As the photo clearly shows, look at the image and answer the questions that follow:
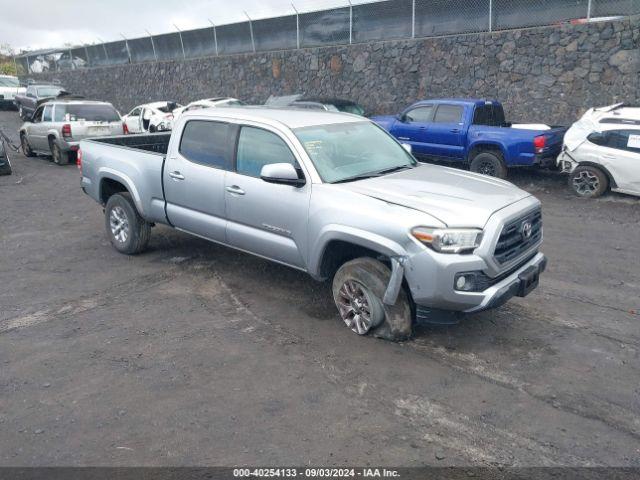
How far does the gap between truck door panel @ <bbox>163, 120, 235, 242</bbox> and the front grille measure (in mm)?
2793

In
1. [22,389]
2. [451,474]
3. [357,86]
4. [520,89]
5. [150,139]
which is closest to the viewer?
[451,474]

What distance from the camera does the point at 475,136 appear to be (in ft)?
37.0

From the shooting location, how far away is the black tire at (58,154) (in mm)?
14922

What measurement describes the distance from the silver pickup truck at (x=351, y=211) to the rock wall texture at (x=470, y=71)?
1002 centimetres

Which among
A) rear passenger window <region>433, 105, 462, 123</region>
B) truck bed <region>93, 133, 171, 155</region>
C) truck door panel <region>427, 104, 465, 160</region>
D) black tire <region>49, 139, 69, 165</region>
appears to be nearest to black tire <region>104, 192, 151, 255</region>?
truck bed <region>93, 133, 171, 155</region>

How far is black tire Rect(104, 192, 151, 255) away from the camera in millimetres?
7101

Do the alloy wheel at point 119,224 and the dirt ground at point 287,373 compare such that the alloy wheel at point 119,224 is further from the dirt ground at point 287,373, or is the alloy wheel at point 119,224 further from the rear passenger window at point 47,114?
the rear passenger window at point 47,114

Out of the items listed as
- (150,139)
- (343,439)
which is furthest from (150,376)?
(150,139)

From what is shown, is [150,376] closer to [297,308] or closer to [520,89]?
[297,308]

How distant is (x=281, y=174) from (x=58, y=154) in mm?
12262

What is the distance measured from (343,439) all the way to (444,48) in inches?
594

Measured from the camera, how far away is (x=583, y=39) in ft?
45.2

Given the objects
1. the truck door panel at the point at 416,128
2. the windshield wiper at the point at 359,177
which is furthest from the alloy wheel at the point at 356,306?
the truck door panel at the point at 416,128

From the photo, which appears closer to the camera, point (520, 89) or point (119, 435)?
point (119, 435)
